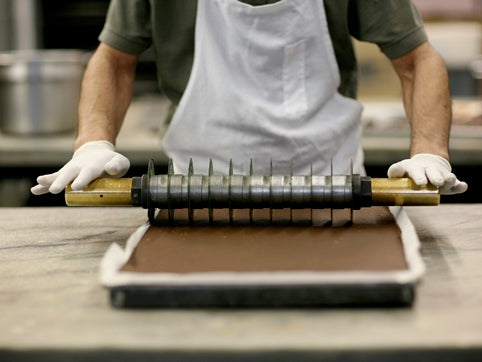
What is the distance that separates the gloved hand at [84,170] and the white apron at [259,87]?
0.41 metres

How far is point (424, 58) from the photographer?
1.75 m

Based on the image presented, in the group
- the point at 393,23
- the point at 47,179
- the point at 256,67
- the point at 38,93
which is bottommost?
the point at 38,93

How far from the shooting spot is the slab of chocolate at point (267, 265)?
933 millimetres

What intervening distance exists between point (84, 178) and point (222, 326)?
53 centimetres

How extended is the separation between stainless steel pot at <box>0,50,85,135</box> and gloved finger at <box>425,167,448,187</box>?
6.22 ft

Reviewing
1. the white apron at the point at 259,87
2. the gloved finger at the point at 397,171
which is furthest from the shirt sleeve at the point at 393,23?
the gloved finger at the point at 397,171

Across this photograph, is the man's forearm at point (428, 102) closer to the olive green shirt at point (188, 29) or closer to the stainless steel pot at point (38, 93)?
the olive green shirt at point (188, 29)

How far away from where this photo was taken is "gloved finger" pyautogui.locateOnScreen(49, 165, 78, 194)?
1.35 metres

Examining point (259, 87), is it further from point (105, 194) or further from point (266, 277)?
point (266, 277)

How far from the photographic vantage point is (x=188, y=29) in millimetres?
1813

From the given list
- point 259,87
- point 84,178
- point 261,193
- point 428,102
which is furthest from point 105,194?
point 428,102

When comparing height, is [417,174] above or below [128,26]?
below

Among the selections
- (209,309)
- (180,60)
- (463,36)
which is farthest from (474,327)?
(463,36)

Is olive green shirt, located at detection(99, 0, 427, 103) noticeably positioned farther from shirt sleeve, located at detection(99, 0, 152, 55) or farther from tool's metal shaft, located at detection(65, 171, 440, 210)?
tool's metal shaft, located at detection(65, 171, 440, 210)
